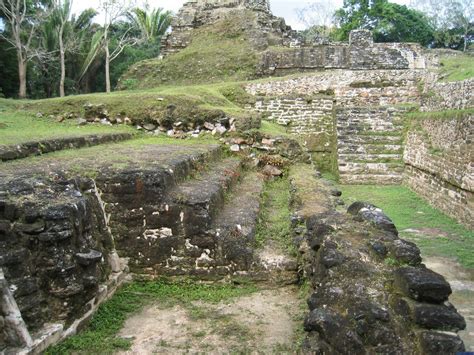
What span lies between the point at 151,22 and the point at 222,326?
101 feet

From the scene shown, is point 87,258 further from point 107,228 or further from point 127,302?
point 107,228

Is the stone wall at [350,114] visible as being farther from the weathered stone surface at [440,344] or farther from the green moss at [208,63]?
the weathered stone surface at [440,344]

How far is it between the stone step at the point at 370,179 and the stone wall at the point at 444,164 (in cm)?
28

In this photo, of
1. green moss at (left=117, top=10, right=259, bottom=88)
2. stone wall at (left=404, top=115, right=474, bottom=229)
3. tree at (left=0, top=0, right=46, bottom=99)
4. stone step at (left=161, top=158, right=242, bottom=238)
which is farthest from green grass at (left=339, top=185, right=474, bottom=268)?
tree at (left=0, top=0, right=46, bottom=99)

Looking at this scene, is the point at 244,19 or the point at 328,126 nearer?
A: the point at 328,126

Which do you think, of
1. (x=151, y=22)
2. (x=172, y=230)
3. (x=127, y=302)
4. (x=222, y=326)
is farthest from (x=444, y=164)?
(x=151, y=22)

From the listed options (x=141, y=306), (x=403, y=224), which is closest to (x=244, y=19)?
(x=403, y=224)

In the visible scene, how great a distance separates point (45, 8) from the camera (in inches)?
851

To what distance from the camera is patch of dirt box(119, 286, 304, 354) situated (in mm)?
3414

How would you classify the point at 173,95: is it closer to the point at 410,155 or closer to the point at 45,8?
the point at 410,155

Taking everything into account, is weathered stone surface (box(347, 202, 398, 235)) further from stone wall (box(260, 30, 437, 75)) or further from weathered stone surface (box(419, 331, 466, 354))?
stone wall (box(260, 30, 437, 75))

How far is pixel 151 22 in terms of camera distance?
103 ft

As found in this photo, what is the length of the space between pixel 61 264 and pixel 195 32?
16267 millimetres

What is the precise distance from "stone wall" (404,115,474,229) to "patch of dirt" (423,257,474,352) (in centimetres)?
205
